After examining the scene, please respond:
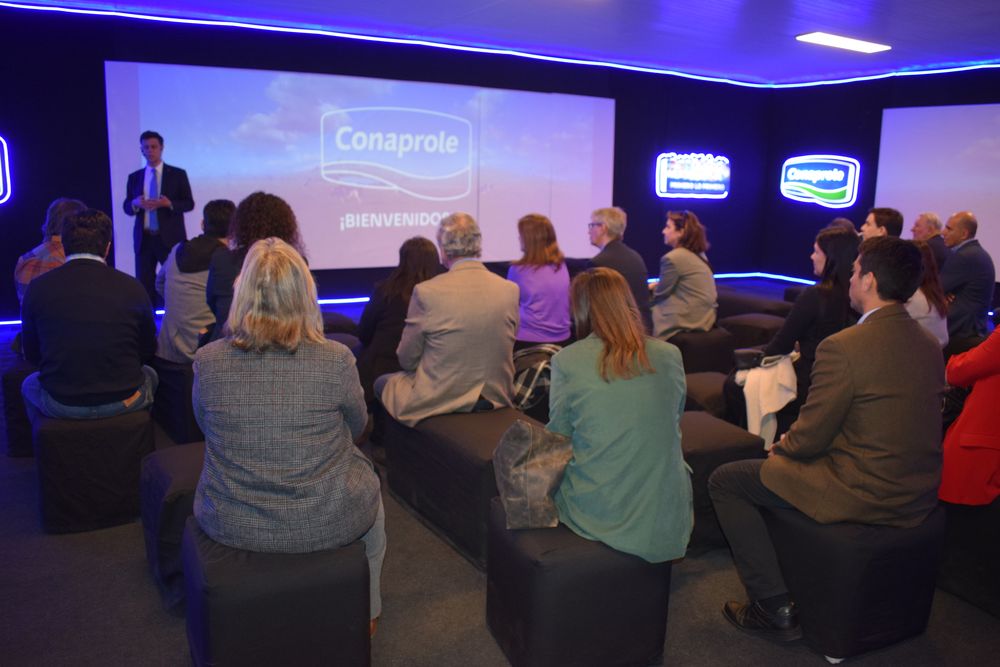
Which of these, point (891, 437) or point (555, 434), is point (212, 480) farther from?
point (891, 437)

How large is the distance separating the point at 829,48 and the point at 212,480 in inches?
341

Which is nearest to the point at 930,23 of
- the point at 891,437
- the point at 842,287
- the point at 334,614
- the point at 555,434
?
the point at 842,287

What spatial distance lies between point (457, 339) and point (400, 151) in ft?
20.7

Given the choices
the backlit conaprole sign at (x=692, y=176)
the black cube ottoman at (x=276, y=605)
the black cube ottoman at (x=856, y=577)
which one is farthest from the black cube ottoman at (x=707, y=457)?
the backlit conaprole sign at (x=692, y=176)

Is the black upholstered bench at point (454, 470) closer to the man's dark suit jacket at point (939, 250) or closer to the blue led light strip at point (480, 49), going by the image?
the man's dark suit jacket at point (939, 250)

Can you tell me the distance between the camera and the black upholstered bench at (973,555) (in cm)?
290

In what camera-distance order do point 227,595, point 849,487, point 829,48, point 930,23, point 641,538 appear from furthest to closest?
1. point 829,48
2. point 930,23
3. point 849,487
4. point 641,538
5. point 227,595

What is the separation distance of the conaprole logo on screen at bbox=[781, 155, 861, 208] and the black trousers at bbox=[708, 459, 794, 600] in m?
9.74

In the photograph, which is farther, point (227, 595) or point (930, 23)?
point (930, 23)

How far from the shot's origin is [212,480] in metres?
2.25

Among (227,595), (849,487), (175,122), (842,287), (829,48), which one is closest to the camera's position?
(227,595)

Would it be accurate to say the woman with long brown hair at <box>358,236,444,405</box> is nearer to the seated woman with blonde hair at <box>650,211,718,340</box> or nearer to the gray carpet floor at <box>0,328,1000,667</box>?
the gray carpet floor at <box>0,328,1000,667</box>

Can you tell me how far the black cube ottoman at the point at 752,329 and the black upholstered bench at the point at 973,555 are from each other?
3.19 meters

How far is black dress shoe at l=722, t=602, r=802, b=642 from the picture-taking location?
2.71 meters
